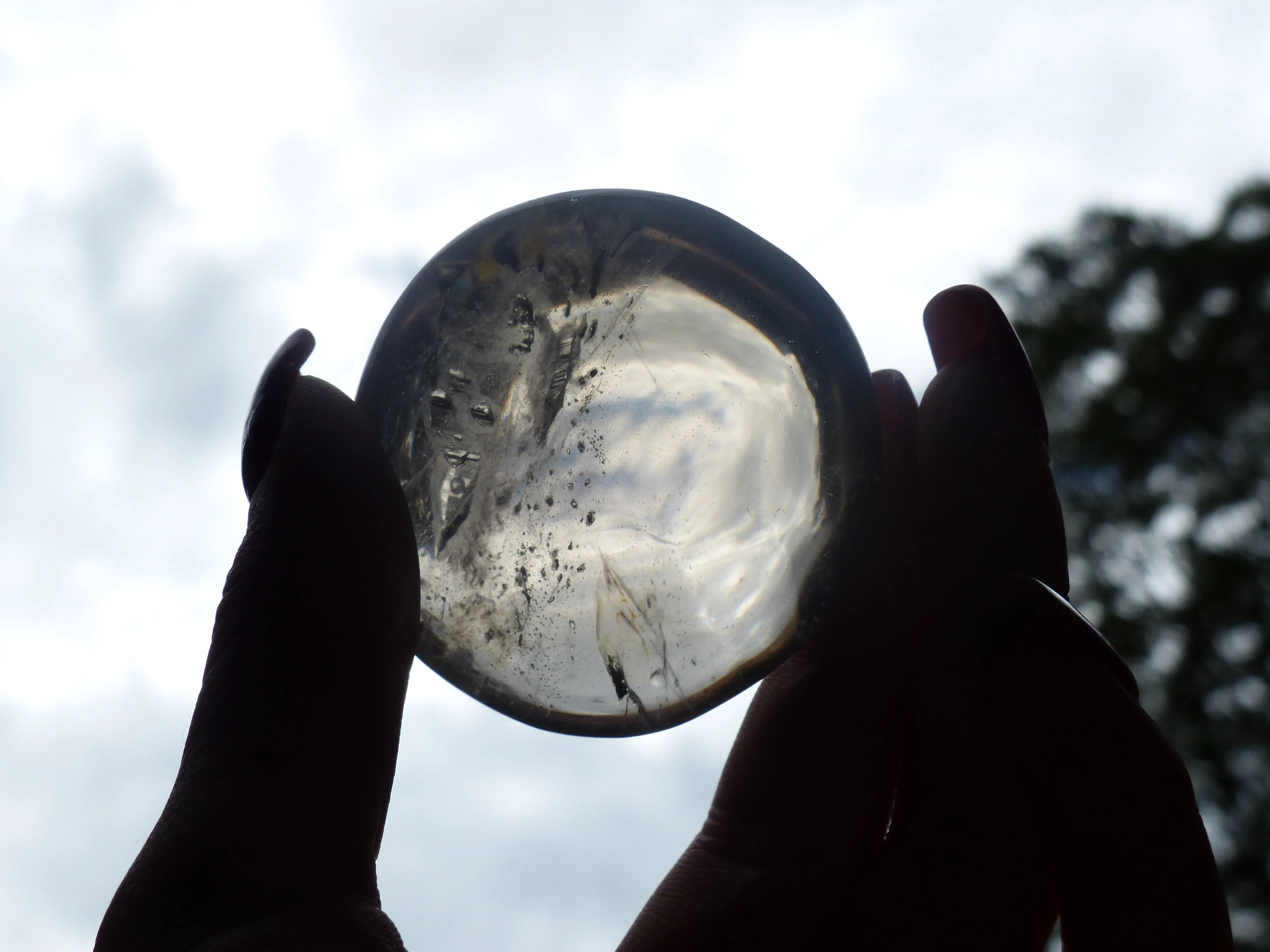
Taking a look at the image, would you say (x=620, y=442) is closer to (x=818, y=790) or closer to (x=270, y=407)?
(x=270, y=407)

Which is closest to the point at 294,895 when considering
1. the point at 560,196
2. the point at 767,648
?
the point at 767,648

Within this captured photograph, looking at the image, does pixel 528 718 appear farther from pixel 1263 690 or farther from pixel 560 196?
pixel 1263 690

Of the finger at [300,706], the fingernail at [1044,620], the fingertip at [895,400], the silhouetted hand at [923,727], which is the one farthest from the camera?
the fingertip at [895,400]

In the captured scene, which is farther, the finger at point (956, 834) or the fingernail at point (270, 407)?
the finger at point (956, 834)

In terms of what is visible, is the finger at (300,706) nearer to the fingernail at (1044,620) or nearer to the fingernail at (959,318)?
the fingernail at (1044,620)

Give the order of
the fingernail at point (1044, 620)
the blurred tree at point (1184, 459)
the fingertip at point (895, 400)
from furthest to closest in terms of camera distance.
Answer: the blurred tree at point (1184, 459), the fingertip at point (895, 400), the fingernail at point (1044, 620)

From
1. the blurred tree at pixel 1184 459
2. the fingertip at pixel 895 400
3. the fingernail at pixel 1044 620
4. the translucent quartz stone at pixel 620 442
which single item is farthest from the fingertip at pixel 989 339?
the blurred tree at pixel 1184 459

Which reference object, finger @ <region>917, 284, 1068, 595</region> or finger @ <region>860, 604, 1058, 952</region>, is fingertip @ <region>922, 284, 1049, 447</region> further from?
Answer: finger @ <region>860, 604, 1058, 952</region>

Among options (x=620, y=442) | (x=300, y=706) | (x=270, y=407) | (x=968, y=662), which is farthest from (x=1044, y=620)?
(x=270, y=407)
